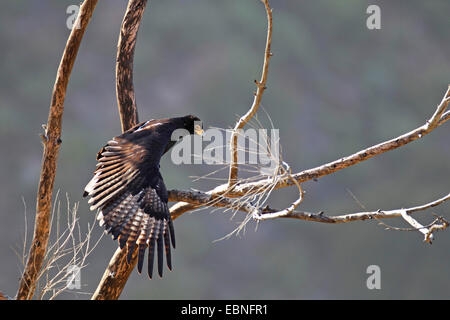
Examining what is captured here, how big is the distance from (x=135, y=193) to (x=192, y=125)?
921mm

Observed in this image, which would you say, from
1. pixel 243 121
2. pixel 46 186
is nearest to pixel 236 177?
pixel 243 121

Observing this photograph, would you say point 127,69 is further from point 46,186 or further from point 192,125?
point 46,186

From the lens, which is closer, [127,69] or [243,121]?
[243,121]

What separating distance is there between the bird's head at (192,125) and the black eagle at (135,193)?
0.32 meters

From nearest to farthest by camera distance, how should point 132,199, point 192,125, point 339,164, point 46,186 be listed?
1. point 132,199
2. point 339,164
3. point 46,186
4. point 192,125

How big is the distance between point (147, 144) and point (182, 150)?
1.94 ft

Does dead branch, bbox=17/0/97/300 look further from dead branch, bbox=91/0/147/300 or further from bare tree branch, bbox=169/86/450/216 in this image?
bare tree branch, bbox=169/86/450/216

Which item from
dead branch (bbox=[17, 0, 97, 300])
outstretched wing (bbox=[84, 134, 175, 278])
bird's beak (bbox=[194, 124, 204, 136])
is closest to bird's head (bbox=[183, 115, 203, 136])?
bird's beak (bbox=[194, 124, 204, 136])

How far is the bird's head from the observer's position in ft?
13.0

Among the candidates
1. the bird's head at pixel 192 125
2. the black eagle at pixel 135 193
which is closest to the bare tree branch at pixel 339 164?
the black eagle at pixel 135 193

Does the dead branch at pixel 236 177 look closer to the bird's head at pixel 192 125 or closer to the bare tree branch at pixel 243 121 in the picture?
the bare tree branch at pixel 243 121

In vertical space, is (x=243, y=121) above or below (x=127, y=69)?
below

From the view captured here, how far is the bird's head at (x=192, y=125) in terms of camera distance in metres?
3.97

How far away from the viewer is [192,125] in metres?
4.02
